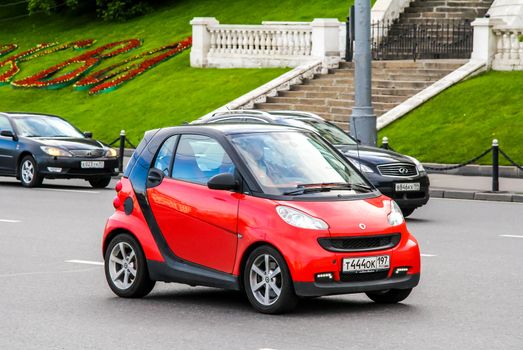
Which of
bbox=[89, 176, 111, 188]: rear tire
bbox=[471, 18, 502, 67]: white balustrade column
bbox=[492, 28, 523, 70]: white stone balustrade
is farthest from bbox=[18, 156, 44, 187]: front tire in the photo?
bbox=[492, 28, 523, 70]: white stone balustrade

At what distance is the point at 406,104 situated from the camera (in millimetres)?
32375

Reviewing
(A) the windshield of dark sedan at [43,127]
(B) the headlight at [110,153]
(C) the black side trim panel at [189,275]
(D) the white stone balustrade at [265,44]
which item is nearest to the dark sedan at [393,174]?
(B) the headlight at [110,153]

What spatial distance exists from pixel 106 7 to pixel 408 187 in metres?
37.0

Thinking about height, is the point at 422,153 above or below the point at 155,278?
below

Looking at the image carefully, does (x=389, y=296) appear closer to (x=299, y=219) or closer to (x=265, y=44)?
(x=299, y=219)

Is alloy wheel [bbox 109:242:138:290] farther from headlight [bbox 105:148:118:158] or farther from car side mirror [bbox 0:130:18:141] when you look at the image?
car side mirror [bbox 0:130:18:141]

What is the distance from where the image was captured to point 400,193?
19062mm

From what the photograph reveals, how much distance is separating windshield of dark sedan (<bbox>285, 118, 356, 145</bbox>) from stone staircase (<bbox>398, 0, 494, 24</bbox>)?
64.9 ft

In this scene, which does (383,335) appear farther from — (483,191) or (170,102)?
(170,102)

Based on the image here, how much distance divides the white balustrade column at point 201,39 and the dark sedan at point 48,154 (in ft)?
50.2

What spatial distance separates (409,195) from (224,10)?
1247 inches

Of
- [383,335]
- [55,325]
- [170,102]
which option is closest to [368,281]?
[383,335]

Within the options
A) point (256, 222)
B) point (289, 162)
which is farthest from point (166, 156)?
point (256, 222)

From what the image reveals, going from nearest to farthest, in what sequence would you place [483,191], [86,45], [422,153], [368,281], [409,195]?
1. [368,281]
2. [409,195]
3. [483,191]
4. [422,153]
5. [86,45]
